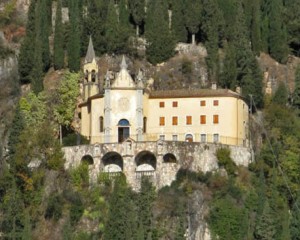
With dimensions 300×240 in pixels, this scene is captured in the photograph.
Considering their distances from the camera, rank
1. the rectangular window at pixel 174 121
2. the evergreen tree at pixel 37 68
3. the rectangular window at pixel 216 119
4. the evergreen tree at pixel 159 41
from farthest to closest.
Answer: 1. the evergreen tree at pixel 159 41
2. the evergreen tree at pixel 37 68
3. the rectangular window at pixel 174 121
4. the rectangular window at pixel 216 119

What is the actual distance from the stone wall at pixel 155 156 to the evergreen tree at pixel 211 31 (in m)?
16.8

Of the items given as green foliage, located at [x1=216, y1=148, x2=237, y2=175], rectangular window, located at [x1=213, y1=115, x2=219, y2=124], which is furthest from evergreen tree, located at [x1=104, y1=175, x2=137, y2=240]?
rectangular window, located at [x1=213, y1=115, x2=219, y2=124]

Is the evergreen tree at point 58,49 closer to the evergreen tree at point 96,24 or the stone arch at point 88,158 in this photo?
the evergreen tree at point 96,24

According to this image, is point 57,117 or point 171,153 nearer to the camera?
point 171,153

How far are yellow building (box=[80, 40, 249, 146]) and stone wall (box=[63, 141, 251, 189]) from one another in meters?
3.12

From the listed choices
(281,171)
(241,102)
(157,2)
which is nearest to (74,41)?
(157,2)

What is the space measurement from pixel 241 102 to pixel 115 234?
19.8 m

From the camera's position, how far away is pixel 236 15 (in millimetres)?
122000

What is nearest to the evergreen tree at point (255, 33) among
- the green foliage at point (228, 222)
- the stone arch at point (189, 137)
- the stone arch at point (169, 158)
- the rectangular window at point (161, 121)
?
the rectangular window at point (161, 121)

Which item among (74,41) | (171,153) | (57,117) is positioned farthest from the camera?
(74,41)

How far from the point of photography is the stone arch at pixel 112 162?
10169cm

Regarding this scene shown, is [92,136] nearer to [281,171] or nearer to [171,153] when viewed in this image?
[171,153]

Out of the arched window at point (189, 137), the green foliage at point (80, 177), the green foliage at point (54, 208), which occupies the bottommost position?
the green foliage at point (54, 208)

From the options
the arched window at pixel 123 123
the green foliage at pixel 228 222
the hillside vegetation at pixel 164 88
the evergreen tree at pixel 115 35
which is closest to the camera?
the green foliage at pixel 228 222
